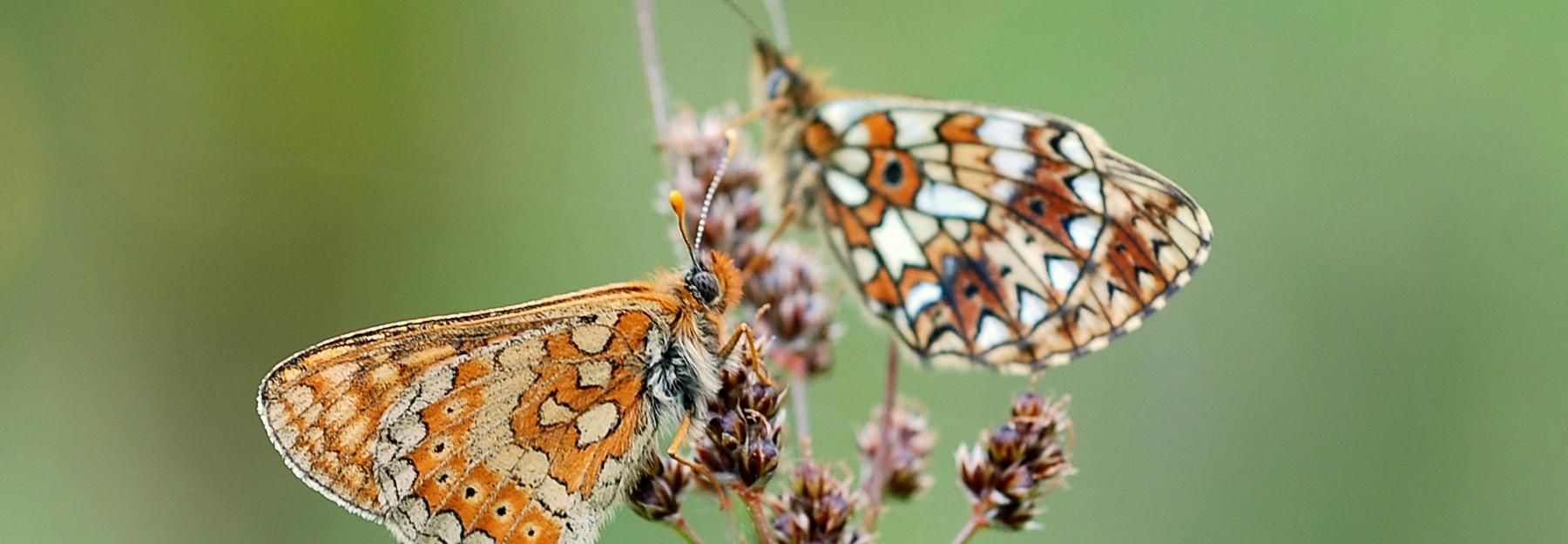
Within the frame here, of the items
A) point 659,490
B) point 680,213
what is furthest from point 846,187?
point 659,490

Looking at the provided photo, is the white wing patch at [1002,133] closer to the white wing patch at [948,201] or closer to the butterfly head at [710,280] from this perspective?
the white wing patch at [948,201]

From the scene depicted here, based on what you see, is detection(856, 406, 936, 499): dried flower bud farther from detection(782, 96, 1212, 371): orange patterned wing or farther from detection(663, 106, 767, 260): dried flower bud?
detection(663, 106, 767, 260): dried flower bud

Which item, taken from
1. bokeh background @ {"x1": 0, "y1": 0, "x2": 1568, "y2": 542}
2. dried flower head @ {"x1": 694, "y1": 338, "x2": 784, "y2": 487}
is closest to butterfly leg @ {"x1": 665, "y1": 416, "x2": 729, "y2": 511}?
dried flower head @ {"x1": 694, "y1": 338, "x2": 784, "y2": 487}

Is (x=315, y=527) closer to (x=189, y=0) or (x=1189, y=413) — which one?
(x=189, y=0)

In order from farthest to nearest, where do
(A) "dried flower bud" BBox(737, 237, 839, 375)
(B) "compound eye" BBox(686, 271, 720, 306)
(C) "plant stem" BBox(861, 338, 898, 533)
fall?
(A) "dried flower bud" BBox(737, 237, 839, 375)
(C) "plant stem" BBox(861, 338, 898, 533)
(B) "compound eye" BBox(686, 271, 720, 306)

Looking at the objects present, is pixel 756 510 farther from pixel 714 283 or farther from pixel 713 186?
pixel 713 186

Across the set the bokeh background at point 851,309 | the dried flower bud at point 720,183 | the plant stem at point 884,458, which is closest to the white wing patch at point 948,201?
the dried flower bud at point 720,183
